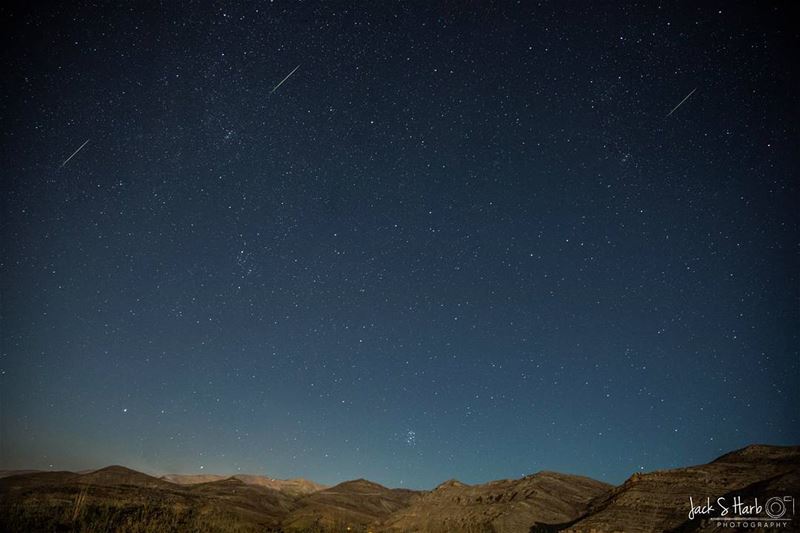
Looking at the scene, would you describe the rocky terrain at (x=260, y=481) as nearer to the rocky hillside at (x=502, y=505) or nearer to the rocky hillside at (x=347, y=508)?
the rocky hillside at (x=347, y=508)

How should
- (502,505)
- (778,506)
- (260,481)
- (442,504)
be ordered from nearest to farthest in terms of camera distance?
(778,506) < (502,505) < (442,504) < (260,481)

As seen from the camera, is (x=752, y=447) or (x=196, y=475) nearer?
(x=752, y=447)

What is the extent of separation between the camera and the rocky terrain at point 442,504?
23.3m

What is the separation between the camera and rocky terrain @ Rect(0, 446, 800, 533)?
23266 mm

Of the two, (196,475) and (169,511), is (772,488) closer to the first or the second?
(169,511)

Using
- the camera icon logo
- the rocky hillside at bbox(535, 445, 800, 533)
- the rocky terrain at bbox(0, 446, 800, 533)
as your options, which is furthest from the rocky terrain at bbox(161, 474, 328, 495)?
the camera icon logo

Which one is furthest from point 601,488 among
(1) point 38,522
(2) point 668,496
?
(1) point 38,522

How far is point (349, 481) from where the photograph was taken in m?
59.1

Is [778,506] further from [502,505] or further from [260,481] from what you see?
[260,481]

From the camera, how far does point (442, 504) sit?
38938 millimetres

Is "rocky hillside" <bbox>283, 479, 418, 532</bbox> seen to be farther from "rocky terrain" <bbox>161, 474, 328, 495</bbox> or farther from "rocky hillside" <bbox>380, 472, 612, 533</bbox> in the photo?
"rocky terrain" <bbox>161, 474, 328, 495</bbox>

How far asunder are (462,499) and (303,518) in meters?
12.3

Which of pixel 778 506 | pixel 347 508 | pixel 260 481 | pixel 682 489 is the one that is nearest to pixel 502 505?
pixel 682 489

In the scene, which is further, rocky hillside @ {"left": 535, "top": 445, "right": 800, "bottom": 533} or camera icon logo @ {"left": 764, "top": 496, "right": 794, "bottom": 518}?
rocky hillside @ {"left": 535, "top": 445, "right": 800, "bottom": 533}
